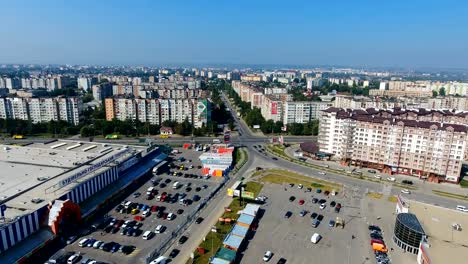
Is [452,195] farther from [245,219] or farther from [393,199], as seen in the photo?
[245,219]

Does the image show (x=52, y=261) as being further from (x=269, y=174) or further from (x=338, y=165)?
(x=338, y=165)

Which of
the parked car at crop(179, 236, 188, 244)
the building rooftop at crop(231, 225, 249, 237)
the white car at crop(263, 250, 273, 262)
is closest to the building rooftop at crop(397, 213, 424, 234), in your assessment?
the white car at crop(263, 250, 273, 262)

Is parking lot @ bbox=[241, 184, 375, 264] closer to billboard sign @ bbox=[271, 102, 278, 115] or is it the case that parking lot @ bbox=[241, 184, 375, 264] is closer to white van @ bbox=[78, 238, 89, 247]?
white van @ bbox=[78, 238, 89, 247]

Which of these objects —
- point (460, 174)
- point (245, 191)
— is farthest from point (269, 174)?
point (460, 174)

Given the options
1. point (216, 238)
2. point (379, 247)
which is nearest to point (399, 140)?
point (379, 247)

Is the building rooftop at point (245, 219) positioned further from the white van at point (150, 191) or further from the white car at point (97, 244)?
the white van at point (150, 191)

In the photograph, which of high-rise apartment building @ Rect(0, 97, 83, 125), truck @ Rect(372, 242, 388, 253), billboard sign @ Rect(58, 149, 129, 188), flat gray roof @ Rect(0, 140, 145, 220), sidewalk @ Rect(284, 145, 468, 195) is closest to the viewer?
truck @ Rect(372, 242, 388, 253)
